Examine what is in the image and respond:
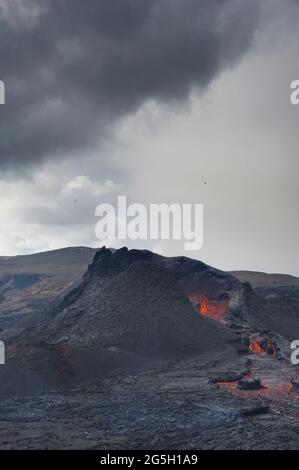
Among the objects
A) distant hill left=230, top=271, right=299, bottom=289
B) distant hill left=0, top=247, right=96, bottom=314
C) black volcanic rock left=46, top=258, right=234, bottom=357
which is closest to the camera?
black volcanic rock left=46, top=258, right=234, bottom=357

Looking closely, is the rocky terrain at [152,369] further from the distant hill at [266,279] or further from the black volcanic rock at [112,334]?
the distant hill at [266,279]

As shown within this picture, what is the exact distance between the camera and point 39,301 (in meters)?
81.4

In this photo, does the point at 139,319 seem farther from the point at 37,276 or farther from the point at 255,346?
the point at 37,276

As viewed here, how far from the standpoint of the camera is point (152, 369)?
29.5 meters

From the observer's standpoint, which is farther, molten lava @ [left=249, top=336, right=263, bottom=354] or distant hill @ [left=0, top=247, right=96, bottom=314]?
distant hill @ [left=0, top=247, right=96, bottom=314]

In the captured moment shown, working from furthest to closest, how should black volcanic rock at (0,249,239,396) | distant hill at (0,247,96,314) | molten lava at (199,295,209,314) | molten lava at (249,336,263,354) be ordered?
distant hill at (0,247,96,314) < molten lava at (199,295,209,314) < molten lava at (249,336,263,354) < black volcanic rock at (0,249,239,396)

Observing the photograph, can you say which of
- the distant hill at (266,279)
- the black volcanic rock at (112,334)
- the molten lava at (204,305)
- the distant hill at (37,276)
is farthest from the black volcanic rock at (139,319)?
the distant hill at (266,279)

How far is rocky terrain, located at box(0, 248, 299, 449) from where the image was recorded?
55.9 ft

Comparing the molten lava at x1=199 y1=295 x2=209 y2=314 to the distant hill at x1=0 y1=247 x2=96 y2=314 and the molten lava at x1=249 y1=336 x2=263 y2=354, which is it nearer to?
the molten lava at x1=249 y1=336 x2=263 y2=354

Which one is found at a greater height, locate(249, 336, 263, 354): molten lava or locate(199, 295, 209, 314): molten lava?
locate(199, 295, 209, 314): molten lava

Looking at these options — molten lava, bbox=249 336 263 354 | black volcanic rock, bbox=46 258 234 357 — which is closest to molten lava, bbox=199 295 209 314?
black volcanic rock, bbox=46 258 234 357

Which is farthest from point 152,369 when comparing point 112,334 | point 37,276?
point 37,276
